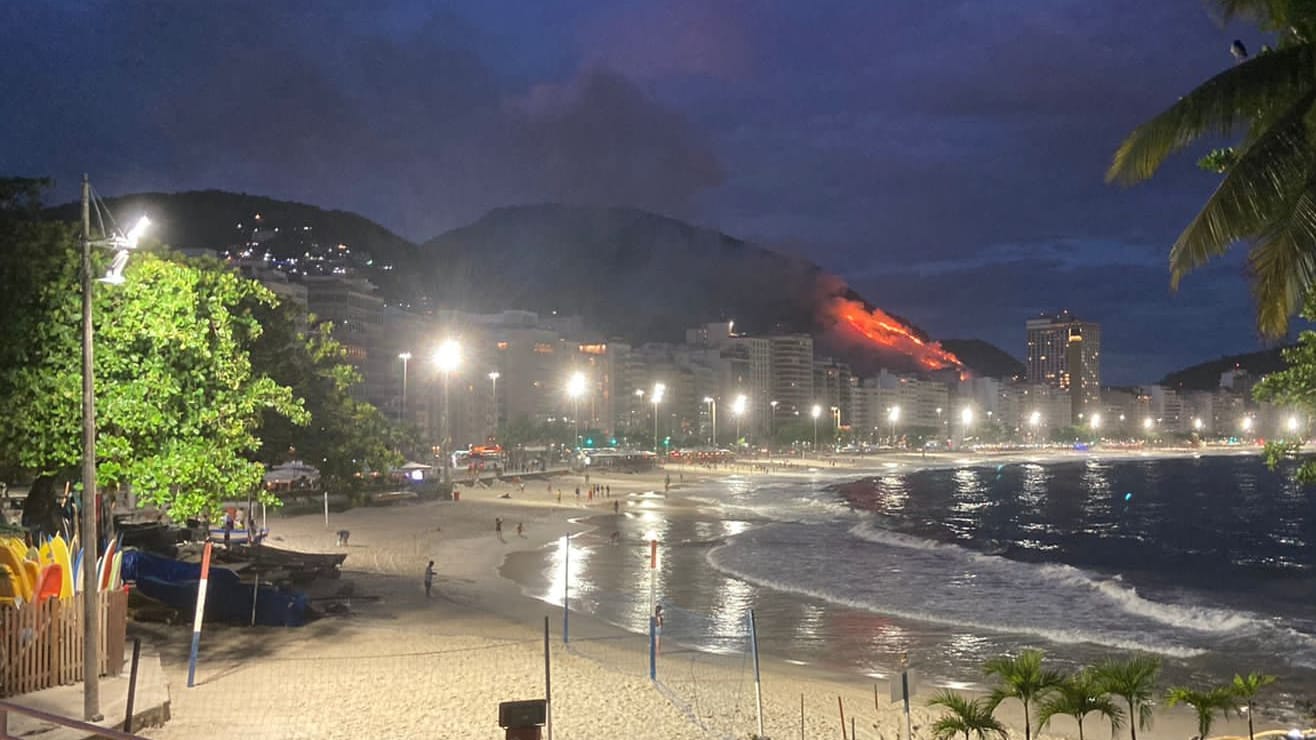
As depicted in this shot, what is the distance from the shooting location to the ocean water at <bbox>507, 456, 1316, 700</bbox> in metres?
21.7

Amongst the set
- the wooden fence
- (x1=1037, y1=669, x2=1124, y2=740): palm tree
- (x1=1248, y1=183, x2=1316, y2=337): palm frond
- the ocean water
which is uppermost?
(x1=1248, y1=183, x2=1316, y2=337): palm frond

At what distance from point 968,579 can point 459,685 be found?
22198 millimetres

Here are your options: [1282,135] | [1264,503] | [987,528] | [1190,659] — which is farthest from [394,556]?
[1264,503]

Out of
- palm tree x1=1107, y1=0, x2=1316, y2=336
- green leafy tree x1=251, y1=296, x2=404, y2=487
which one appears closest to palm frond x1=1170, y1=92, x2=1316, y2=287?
palm tree x1=1107, y1=0, x2=1316, y2=336

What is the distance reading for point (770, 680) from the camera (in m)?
17.5

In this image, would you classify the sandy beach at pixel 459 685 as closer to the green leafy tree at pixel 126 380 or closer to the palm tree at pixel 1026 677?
the green leafy tree at pixel 126 380

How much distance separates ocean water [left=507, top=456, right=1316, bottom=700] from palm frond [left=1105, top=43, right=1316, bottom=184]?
13.1 meters

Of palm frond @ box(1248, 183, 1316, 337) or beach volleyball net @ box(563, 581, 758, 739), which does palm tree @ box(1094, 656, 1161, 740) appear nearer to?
palm frond @ box(1248, 183, 1316, 337)

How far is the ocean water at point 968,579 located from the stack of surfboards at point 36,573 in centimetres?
1296

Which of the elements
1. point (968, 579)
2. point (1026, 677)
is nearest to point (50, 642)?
point (1026, 677)

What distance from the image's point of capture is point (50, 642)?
→ 11.7 metres

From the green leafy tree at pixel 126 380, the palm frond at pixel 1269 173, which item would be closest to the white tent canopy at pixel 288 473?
the green leafy tree at pixel 126 380

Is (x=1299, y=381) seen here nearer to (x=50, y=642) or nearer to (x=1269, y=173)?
(x=1269, y=173)

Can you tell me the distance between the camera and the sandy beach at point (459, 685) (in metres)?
13.0
